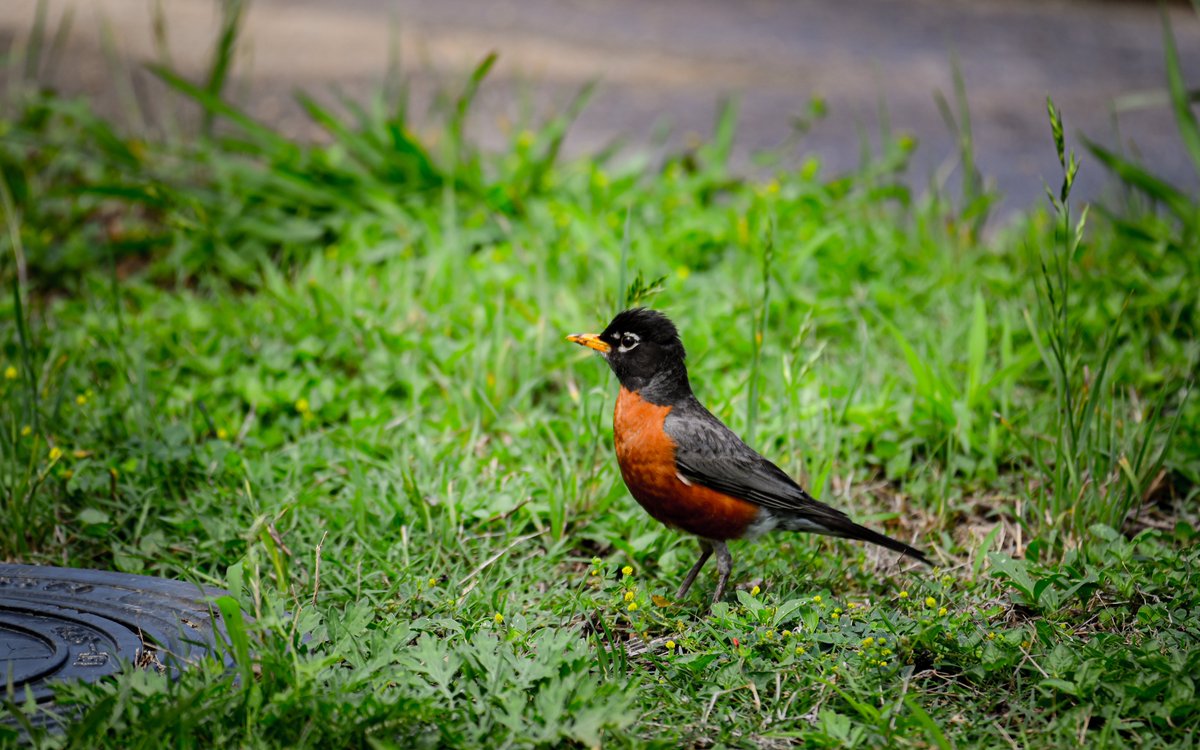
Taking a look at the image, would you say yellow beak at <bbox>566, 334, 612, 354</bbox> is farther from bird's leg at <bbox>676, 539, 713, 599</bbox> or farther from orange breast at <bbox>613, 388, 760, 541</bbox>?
bird's leg at <bbox>676, 539, 713, 599</bbox>

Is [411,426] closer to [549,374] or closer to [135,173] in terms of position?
[549,374]

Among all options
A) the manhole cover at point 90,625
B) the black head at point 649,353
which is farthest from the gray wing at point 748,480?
the manhole cover at point 90,625

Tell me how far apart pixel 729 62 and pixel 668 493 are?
6049mm

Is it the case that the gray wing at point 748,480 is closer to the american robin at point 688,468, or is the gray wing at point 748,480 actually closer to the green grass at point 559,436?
the american robin at point 688,468

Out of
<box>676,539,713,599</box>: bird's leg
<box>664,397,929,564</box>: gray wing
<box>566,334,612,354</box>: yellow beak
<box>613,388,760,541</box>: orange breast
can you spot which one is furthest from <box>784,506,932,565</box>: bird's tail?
<box>566,334,612,354</box>: yellow beak

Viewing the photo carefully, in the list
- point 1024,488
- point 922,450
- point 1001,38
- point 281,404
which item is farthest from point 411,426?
point 1001,38

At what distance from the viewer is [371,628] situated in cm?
312

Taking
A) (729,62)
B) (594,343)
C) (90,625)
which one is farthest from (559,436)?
(729,62)

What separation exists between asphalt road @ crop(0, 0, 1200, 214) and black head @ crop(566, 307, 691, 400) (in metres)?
3.05

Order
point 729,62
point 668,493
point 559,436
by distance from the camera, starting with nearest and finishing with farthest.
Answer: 1. point 668,493
2. point 559,436
3. point 729,62

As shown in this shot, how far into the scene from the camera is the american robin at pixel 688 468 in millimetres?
3438

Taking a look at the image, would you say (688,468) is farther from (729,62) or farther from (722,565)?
(729,62)

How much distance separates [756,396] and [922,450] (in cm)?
82

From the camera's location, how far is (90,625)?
2914mm
